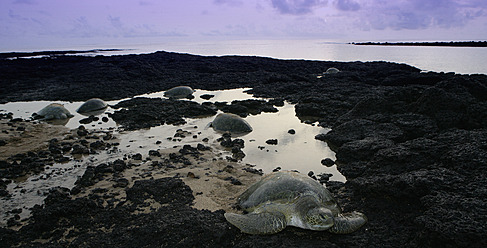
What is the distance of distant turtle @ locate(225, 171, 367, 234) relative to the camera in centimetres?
366

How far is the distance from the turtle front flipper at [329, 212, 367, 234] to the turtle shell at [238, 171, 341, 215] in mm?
243

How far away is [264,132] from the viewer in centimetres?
920

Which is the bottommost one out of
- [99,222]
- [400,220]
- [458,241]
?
[99,222]

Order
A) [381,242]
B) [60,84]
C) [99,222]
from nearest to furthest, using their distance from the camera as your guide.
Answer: [381,242]
[99,222]
[60,84]

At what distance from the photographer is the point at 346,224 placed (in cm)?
370

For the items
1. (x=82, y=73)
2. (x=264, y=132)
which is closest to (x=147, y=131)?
(x=264, y=132)

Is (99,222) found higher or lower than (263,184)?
lower

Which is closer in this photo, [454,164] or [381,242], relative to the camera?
[381,242]

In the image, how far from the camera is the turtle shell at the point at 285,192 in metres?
4.07

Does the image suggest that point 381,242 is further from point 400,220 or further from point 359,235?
point 400,220

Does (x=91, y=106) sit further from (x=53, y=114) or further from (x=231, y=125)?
(x=231, y=125)

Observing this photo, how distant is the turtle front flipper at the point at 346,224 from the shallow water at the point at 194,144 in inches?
79.1

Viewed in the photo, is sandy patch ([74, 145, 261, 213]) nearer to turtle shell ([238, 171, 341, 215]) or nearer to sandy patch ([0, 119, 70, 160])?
turtle shell ([238, 171, 341, 215])

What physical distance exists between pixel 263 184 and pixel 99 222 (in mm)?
2534
